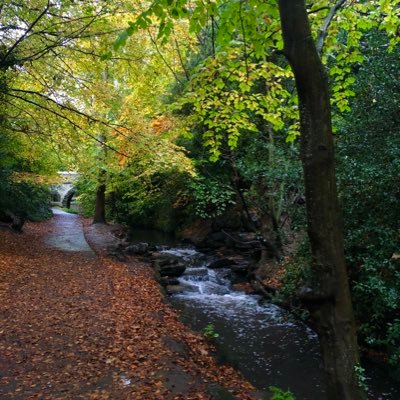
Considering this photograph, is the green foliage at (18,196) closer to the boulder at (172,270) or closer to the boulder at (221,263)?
the boulder at (172,270)

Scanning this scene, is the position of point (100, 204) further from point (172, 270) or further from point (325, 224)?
point (325, 224)

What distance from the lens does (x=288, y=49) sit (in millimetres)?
2775

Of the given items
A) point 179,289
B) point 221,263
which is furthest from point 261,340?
point 221,263

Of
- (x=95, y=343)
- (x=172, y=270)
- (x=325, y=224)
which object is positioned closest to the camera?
(x=325, y=224)

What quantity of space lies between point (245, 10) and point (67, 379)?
5.10 m

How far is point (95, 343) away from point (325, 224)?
17.1 ft

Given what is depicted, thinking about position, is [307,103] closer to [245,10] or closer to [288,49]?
[288,49]

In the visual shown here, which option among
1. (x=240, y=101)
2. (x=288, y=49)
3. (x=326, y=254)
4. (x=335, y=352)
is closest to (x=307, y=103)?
(x=288, y=49)

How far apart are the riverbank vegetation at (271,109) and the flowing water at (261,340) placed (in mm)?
873

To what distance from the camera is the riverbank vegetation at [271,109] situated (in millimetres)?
2805

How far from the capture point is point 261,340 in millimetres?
8844

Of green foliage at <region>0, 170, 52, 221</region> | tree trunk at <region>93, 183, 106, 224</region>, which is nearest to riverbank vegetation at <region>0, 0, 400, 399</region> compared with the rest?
green foliage at <region>0, 170, 52, 221</region>

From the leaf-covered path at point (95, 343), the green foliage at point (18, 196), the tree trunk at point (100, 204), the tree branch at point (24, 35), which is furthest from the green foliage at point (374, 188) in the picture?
the tree trunk at point (100, 204)

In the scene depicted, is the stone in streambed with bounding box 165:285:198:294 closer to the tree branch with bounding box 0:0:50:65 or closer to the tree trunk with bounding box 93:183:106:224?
the tree branch with bounding box 0:0:50:65
